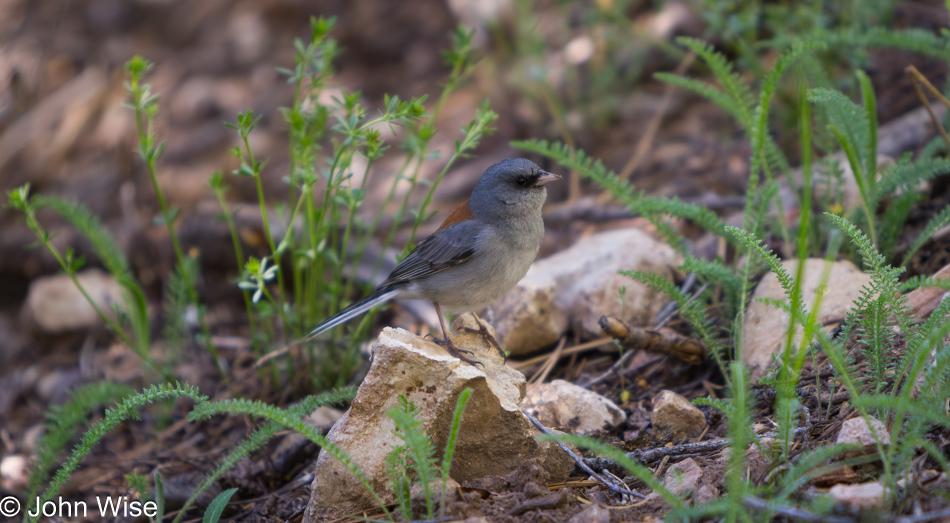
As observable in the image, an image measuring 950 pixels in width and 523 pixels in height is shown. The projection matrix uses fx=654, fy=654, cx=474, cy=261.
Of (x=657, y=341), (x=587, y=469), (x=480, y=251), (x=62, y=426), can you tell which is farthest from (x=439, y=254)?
(x=62, y=426)

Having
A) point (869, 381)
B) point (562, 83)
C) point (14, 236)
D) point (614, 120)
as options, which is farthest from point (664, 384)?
point (14, 236)

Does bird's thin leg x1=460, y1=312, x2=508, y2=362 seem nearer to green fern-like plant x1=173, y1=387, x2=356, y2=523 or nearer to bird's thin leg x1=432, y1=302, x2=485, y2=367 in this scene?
bird's thin leg x1=432, y1=302, x2=485, y2=367

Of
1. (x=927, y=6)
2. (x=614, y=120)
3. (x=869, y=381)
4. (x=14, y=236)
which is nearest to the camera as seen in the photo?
(x=869, y=381)

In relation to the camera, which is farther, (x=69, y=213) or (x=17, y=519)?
(x=69, y=213)

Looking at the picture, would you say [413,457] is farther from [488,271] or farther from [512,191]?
[512,191]

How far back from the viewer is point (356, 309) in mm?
3438

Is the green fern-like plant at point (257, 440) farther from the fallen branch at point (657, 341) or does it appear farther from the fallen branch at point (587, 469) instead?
the fallen branch at point (657, 341)

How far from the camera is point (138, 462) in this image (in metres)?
3.68

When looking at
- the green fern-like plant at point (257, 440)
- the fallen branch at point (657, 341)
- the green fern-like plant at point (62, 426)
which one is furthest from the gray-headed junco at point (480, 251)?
the green fern-like plant at point (62, 426)

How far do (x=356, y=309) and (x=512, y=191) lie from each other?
1.12 meters

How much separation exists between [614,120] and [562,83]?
0.67m

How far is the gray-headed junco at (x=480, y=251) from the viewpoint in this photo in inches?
138

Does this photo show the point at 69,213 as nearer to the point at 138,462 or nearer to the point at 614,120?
the point at 138,462

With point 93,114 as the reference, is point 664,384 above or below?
below
